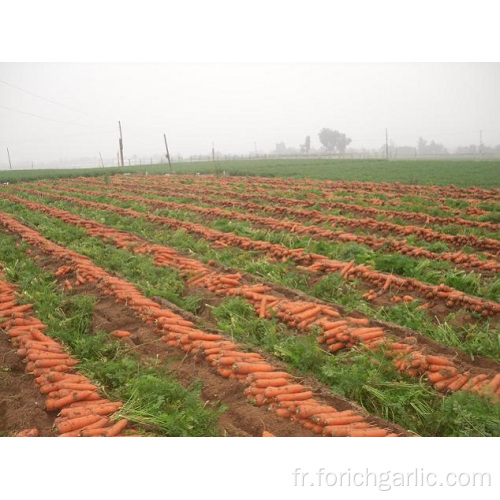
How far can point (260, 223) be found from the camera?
443 inches

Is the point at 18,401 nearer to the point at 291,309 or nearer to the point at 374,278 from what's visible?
the point at 291,309

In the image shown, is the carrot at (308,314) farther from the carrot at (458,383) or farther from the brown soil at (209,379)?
the carrot at (458,383)

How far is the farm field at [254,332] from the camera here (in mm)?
3836

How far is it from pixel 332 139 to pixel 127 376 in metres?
104

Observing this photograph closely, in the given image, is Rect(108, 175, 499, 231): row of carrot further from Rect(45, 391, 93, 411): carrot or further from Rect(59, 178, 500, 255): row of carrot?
Rect(45, 391, 93, 411): carrot

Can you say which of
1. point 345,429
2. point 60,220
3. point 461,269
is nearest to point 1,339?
point 345,429

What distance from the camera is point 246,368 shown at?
4430mm

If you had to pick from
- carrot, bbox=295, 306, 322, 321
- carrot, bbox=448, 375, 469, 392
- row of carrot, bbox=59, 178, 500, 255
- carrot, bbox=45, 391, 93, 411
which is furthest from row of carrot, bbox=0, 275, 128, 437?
row of carrot, bbox=59, 178, 500, 255

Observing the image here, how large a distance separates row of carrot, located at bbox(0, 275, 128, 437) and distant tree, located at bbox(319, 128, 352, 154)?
92.4 m

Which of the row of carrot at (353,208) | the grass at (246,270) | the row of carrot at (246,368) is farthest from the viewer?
the row of carrot at (353,208)

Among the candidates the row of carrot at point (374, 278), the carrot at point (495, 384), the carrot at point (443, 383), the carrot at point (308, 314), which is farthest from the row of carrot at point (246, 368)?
the row of carrot at point (374, 278)

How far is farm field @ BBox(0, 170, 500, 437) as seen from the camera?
384cm

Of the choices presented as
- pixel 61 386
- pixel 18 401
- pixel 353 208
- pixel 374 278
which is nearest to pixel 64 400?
pixel 61 386

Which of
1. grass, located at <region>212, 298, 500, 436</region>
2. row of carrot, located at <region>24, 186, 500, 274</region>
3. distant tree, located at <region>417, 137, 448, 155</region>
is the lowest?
grass, located at <region>212, 298, 500, 436</region>
